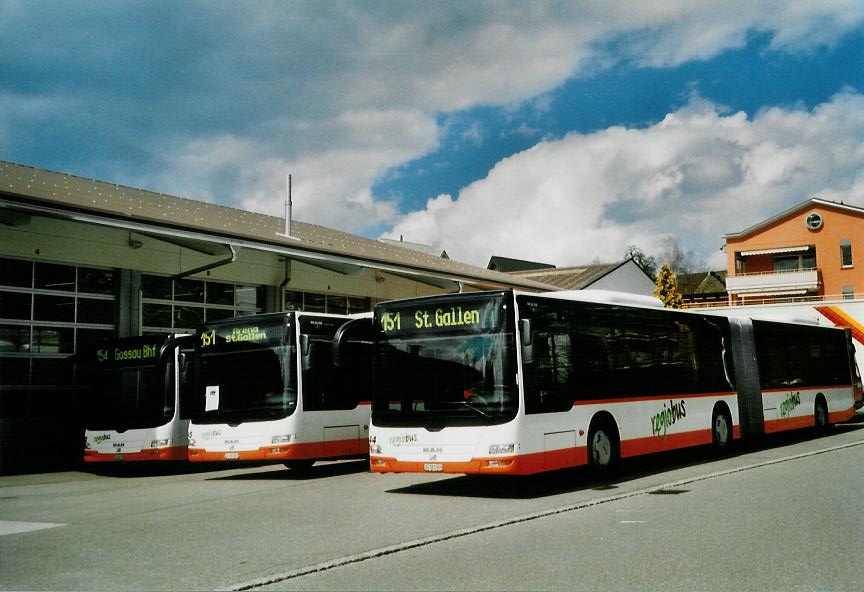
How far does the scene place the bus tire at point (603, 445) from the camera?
13.5 meters

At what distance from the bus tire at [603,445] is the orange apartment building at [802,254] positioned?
5212 cm

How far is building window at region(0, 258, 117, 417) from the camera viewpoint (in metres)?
20.1

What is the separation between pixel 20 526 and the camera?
35.3ft

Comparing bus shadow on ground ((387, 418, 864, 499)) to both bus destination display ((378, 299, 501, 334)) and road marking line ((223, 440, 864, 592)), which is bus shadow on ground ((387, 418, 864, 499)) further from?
bus destination display ((378, 299, 501, 334))

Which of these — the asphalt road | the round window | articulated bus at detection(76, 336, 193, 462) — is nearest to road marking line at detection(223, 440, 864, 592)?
the asphalt road

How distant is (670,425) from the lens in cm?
1570

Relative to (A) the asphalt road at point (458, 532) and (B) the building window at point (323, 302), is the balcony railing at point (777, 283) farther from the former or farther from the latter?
(A) the asphalt road at point (458, 532)

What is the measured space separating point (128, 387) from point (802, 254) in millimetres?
60600

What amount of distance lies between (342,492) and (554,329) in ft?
13.1

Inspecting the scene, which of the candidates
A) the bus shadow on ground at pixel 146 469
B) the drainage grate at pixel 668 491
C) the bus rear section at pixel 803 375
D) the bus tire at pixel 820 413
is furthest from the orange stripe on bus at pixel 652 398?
the bus shadow on ground at pixel 146 469

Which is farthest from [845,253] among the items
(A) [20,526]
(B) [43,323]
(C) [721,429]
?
(A) [20,526]

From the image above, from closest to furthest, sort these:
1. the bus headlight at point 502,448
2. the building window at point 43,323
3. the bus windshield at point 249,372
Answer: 1. the bus headlight at point 502,448
2. the bus windshield at point 249,372
3. the building window at point 43,323

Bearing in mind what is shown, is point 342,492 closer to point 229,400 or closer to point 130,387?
point 229,400

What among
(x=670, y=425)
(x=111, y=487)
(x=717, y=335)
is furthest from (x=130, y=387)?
(x=717, y=335)
